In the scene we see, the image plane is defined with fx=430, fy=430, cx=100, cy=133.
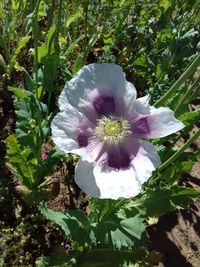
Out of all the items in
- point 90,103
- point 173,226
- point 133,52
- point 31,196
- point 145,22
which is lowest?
point 173,226

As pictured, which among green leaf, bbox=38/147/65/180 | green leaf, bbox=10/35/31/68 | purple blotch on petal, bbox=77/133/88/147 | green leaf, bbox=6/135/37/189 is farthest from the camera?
green leaf, bbox=10/35/31/68

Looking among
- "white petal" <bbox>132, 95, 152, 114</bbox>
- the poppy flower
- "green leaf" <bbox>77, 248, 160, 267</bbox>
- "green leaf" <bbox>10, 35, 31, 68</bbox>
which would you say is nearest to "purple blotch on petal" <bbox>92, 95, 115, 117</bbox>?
the poppy flower

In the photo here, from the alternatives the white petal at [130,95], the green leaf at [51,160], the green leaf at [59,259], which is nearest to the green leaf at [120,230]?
the green leaf at [59,259]

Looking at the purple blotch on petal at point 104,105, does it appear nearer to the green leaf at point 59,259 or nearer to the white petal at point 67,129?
the white petal at point 67,129

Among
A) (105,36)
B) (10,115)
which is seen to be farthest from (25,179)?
(105,36)

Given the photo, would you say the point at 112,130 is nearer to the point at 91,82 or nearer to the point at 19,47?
the point at 91,82

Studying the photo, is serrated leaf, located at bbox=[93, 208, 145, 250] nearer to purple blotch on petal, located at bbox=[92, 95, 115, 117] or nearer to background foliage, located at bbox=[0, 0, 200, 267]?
background foliage, located at bbox=[0, 0, 200, 267]

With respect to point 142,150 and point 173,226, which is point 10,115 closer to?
point 173,226
